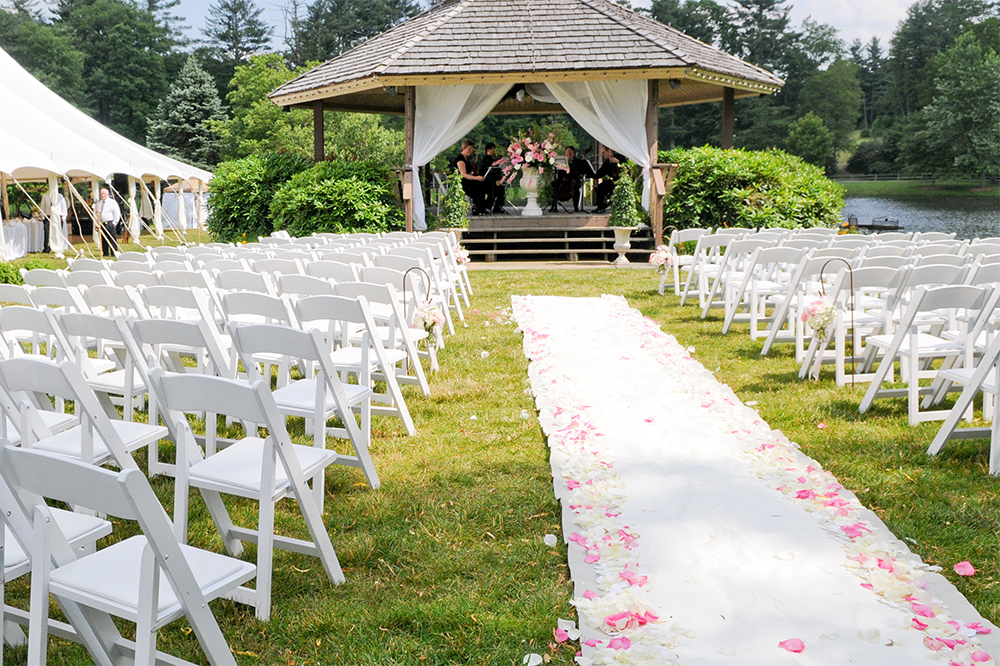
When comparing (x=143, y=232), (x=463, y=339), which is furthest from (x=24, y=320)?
(x=143, y=232)

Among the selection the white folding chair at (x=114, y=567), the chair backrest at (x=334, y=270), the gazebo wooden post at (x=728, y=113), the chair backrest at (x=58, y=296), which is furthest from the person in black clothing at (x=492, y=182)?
the white folding chair at (x=114, y=567)

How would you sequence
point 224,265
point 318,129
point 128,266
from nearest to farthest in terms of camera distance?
point 224,265 → point 128,266 → point 318,129

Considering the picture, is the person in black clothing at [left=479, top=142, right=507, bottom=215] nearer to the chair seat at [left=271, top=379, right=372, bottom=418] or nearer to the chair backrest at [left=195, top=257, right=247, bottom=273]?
the chair backrest at [left=195, top=257, right=247, bottom=273]

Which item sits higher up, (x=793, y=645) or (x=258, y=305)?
(x=258, y=305)

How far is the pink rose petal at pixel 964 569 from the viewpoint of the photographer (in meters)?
3.20

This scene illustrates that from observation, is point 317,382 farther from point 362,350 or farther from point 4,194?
point 4,194

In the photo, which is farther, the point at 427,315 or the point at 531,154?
the point at 531,154

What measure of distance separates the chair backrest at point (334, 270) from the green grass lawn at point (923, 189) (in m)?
44.1

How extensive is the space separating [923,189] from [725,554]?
157 ft

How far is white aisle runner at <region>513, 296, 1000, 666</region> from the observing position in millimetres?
2729

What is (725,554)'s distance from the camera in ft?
11.1

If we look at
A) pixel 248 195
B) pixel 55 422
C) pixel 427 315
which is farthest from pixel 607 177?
pixel 55 422

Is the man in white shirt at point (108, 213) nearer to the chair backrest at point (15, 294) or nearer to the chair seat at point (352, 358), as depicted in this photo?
the chair backrest at point (15, 294)

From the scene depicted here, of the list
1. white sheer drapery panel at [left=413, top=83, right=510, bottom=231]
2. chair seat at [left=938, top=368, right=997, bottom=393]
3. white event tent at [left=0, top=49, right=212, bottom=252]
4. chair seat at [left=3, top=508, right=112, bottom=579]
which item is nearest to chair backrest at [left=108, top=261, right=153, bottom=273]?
chair seat at [left=3, top=508, right=112, bottom=579]
